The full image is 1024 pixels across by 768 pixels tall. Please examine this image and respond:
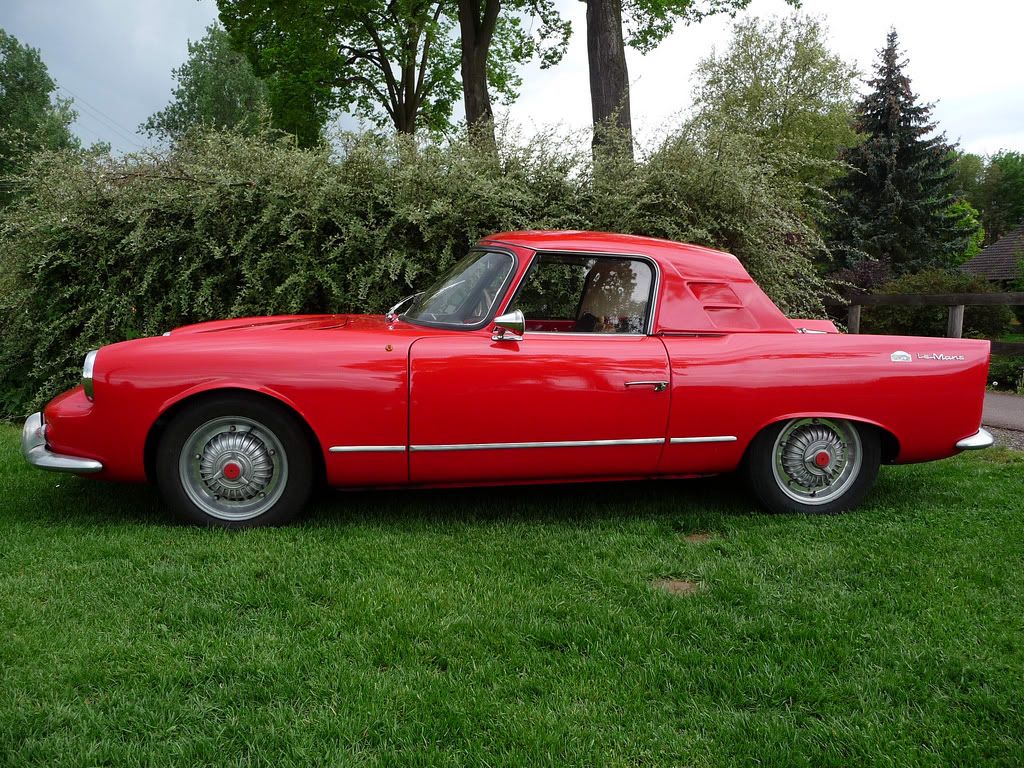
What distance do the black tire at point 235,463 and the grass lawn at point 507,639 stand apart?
0.16 metres

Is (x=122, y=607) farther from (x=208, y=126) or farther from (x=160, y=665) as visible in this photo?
(x=208, y=126)

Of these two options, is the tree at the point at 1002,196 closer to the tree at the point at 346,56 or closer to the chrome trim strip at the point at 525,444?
the tree at the point at 346,56

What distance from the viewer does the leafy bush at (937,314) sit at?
45.9ft

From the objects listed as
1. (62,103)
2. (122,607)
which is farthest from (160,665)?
(62,103)

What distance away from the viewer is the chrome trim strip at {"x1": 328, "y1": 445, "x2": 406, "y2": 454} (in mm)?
3691

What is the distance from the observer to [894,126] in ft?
91.9

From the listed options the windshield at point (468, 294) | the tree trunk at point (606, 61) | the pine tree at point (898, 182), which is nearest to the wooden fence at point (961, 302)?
the tree trunk at point (606, 61)

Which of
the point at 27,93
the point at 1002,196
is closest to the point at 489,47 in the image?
the point at 27,93

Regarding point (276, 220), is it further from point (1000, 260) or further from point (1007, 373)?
point (1000, 260)

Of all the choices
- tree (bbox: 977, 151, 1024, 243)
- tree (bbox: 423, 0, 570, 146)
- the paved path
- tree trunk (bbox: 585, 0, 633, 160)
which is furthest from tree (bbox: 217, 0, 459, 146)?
tree (bbox: 977, 151, 1024, 243)

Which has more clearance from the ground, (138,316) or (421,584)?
(138,316)

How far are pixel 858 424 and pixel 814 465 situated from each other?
1.08 feet

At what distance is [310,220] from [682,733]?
5.22 meters

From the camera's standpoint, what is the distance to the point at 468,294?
13.4 ft
